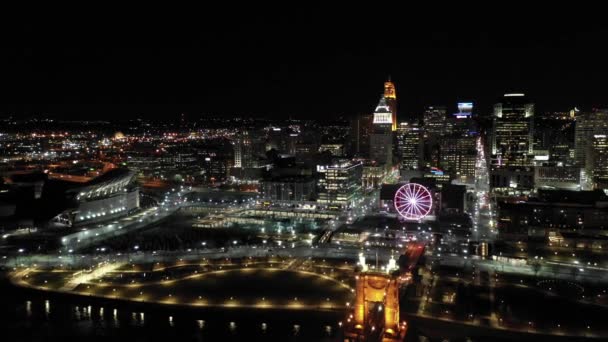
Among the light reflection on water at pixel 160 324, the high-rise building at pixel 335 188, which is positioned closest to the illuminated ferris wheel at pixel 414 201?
the high-rise building at pixel 335 188

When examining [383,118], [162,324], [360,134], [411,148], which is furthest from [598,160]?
[162,324]

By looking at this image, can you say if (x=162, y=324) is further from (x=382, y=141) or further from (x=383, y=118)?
(x=383, y=118)

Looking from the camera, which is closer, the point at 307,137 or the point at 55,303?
the point at 55,303

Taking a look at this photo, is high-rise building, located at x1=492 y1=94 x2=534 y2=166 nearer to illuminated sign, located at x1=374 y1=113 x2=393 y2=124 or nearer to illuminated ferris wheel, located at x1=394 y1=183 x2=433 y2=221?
illuminated sign, located at x1=374 y1=113 x2=393 y2=124

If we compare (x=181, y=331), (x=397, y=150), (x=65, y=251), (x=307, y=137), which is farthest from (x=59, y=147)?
(x=181, y=331)

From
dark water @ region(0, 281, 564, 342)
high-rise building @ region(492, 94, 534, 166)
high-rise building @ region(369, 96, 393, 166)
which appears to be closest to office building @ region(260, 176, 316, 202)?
high-rise building @ region(369, 96, 393, 166)

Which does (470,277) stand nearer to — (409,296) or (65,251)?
(409,296)
